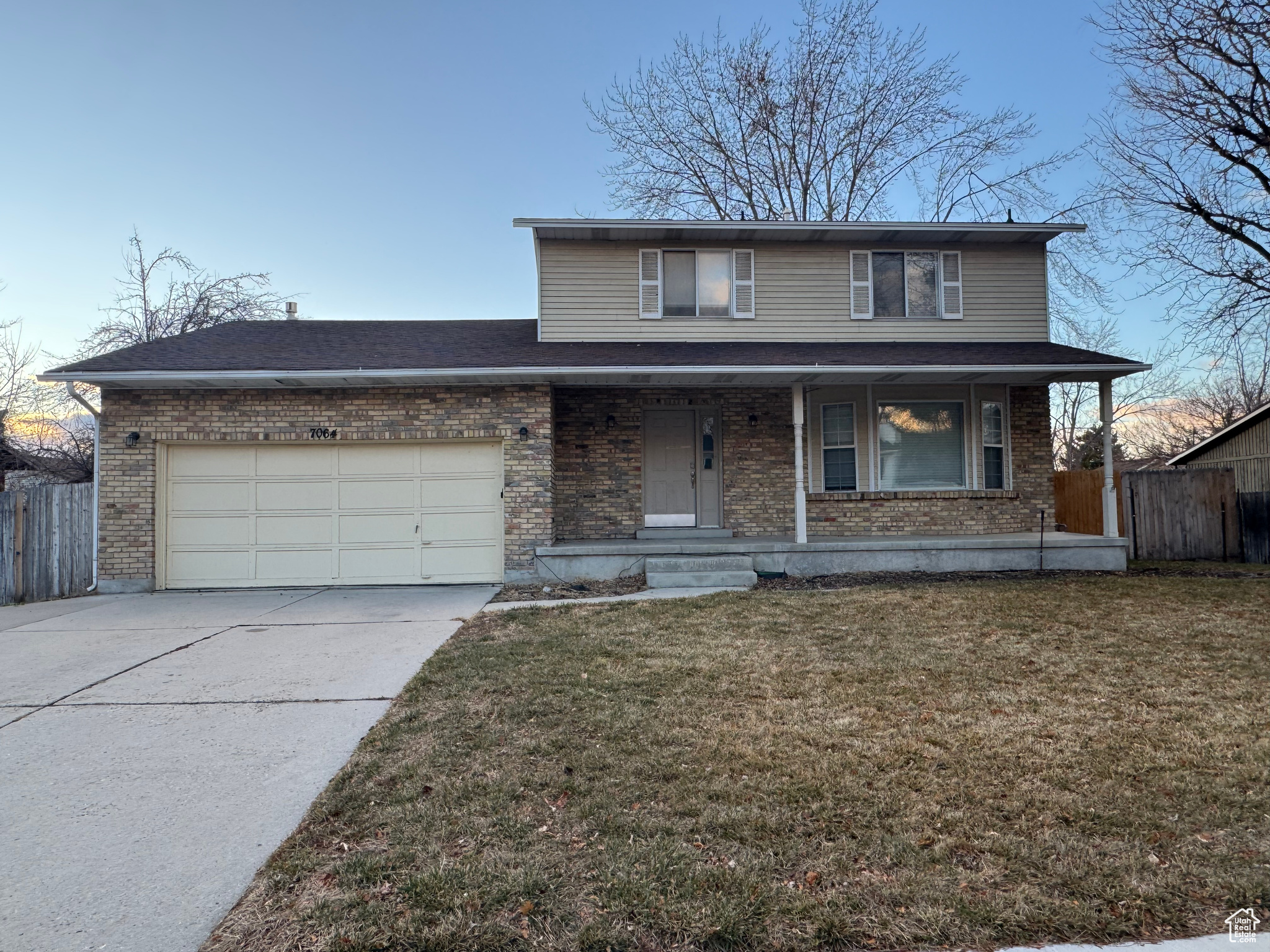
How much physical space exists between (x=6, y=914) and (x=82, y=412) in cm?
1770

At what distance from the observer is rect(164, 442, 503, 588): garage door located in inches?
381

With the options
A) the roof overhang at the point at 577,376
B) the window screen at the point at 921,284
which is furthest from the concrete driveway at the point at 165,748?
the window screen at the point at 921,284

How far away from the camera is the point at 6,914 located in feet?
7.65

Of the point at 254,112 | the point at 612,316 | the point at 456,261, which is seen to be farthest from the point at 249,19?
the point at 612,316

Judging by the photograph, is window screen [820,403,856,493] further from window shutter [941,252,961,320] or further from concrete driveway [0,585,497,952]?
concrete driveway [0,585,497,952]

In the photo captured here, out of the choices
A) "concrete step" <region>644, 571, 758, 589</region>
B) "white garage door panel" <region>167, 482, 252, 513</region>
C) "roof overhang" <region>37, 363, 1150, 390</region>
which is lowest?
"concrete step" <region>644, 571, 758, 589</region>

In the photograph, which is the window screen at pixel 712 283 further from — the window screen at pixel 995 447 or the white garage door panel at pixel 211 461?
the white garage door panel at pixel 211 461

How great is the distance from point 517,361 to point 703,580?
4065 millimetres

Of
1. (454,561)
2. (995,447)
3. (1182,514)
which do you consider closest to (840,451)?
(995,447)

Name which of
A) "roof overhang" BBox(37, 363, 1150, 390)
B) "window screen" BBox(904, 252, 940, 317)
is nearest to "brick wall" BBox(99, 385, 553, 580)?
"roof overhang" BBox(37, 363, 1150, 390)

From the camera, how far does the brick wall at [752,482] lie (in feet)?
36.7

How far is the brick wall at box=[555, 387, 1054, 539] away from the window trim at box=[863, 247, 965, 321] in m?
1.93

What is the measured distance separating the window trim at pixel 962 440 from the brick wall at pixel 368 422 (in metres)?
5.51

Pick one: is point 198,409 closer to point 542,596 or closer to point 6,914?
point 542,596
